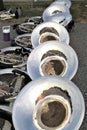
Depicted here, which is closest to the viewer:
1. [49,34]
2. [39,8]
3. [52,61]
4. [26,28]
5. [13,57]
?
[52,61]

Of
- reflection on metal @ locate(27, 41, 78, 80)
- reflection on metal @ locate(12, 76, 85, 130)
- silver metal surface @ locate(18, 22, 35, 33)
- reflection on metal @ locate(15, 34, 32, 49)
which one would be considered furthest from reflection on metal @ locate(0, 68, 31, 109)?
silver metal surface @ locate(18, 22, 35, 33)

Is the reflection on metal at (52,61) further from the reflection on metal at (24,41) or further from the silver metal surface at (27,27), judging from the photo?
the silver metal surface at (27,27)

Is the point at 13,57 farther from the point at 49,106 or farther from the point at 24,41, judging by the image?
the point at 49,106

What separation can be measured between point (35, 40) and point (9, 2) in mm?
9336

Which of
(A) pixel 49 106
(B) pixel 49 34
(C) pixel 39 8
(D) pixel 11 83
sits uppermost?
(B) pixel 49 34

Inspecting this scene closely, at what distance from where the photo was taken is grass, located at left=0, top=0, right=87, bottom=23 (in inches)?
593

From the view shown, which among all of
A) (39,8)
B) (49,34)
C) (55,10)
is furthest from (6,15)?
(49,34)

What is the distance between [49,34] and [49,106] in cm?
380

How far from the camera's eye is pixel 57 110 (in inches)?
193

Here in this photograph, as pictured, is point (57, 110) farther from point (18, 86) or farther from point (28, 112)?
point (18, 86)

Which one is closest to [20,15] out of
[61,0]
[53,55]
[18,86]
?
[61,0]

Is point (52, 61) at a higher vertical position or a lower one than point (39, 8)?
higher

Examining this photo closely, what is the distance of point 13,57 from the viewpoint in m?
9.20

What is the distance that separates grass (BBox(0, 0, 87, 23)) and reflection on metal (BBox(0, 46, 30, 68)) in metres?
5.01
